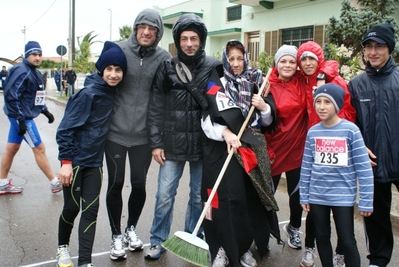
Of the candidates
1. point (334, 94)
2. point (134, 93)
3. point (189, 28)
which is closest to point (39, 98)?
point (134, 93)

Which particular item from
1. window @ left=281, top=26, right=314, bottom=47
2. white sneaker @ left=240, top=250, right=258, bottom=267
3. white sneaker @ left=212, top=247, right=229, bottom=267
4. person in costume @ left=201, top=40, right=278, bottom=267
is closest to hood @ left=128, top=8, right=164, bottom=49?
person in costume @ left=201, top=40, right=278, bottom=267

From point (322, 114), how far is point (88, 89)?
1.83 metres

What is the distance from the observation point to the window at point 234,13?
821 inches

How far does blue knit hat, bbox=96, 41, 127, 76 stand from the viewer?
334cm

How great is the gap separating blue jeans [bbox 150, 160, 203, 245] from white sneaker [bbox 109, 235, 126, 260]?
0.27 meters

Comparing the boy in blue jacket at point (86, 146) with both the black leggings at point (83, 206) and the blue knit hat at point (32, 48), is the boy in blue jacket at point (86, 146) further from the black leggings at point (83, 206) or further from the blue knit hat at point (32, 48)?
the blue knit hat at point (32, 48)

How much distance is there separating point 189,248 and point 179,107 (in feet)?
3.72

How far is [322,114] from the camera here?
3041mm

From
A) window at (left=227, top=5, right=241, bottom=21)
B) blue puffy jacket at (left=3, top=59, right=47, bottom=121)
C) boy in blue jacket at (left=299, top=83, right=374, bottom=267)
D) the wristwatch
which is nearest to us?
boy in blue jacket at (left=299, top=83, right=374, bottom=267)

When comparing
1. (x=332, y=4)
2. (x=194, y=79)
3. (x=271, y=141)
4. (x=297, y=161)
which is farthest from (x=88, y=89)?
(x=332, y=4)

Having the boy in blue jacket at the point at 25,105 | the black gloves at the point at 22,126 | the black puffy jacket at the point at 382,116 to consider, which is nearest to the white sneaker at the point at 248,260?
the black puffy jacket at the point at 382,116

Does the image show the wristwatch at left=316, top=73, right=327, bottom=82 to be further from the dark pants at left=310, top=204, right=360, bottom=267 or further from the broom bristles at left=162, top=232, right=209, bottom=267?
the broom bristles at left=162, top=232, right=209, bottom=267

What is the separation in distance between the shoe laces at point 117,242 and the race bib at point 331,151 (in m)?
1.83

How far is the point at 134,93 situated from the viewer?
3.59 metres
